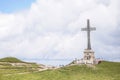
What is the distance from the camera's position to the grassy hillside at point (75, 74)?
103 meters

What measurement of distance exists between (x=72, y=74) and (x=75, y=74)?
966mm

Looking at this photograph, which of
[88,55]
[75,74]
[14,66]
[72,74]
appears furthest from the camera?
[14,66]

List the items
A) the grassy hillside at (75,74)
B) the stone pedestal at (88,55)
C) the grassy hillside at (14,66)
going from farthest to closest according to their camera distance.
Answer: the stone pedestal at (88,55), the grassy hillside at (14,66), the grassy hillside at (75,74)

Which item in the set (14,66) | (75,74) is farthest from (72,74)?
(14,66)

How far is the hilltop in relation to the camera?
10350 cm

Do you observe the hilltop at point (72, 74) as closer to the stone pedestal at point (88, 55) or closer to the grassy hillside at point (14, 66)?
the grassy hillside at point (14, 66)

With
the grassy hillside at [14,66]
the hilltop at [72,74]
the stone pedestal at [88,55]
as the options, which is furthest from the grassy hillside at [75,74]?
the stone pedestal at [88,55]

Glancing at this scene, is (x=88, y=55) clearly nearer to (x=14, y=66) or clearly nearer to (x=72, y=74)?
(x=72, y=74)

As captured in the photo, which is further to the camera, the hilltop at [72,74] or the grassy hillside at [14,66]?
the grassy hillside at [14,66]

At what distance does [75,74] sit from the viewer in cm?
10769

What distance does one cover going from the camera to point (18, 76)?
103625 millimetres

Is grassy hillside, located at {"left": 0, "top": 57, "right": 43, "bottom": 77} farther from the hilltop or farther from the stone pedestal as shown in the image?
the stone pedestal

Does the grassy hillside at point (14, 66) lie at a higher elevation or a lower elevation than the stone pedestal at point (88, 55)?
lower

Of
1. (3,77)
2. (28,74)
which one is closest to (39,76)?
(28,74)
